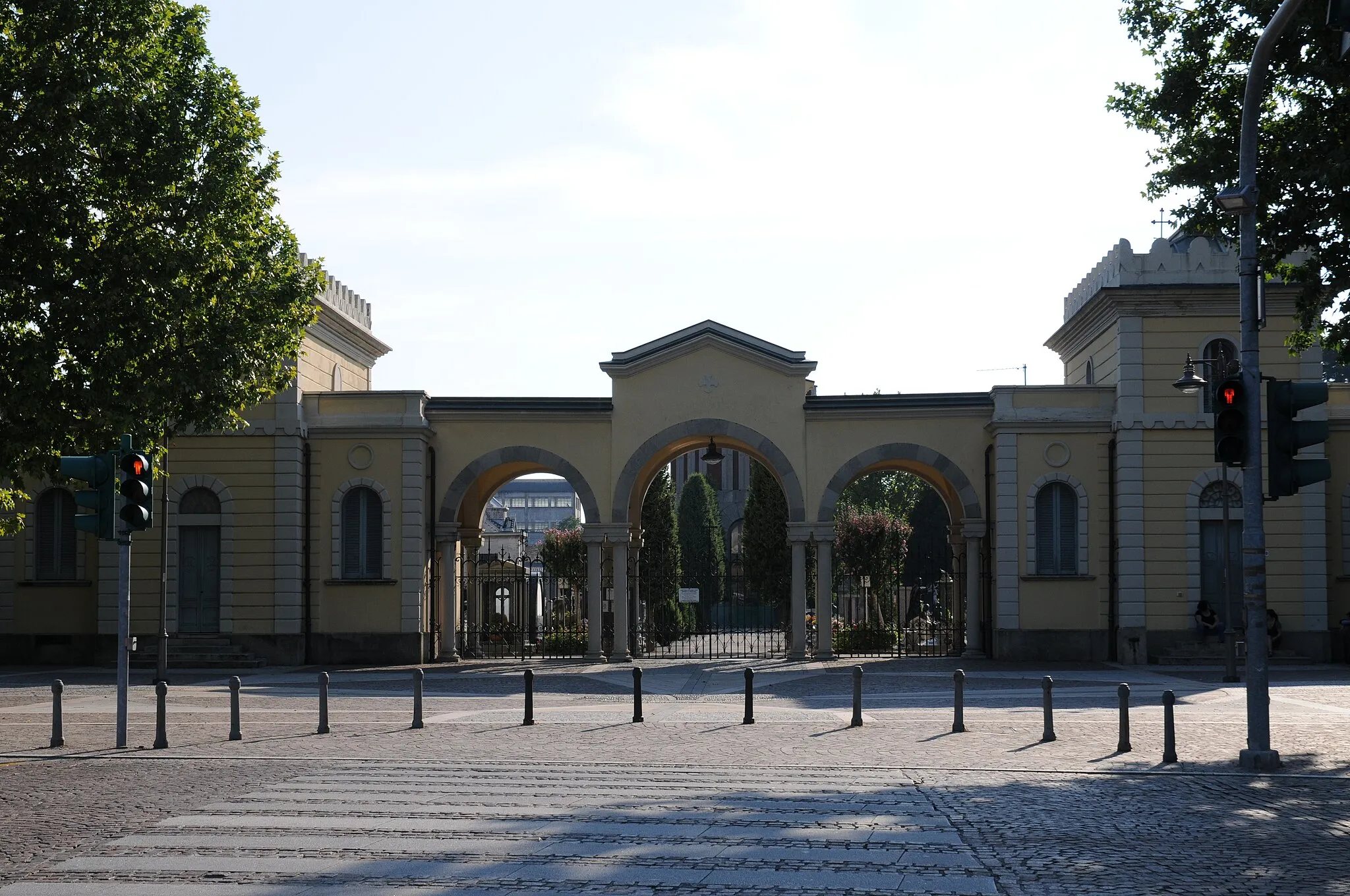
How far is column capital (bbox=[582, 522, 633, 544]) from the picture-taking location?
103 feet

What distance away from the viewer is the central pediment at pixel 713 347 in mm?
31266

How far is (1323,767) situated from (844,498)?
57.2 metres

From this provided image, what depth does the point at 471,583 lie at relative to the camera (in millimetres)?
33219

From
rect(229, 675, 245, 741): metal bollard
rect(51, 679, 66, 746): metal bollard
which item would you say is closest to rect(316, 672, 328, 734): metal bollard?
rect(229, 675, 245, 741): metal bollard

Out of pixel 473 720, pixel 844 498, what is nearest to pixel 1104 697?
pixel 473 720

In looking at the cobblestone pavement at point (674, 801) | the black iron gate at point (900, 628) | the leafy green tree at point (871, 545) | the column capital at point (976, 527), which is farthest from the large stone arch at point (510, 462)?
the leafy green tree at point (871, 545)

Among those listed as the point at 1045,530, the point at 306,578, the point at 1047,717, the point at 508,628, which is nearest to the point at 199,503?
the point at 306,578

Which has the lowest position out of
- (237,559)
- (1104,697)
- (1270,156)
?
(1104,697)

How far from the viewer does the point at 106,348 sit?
56.0 feet

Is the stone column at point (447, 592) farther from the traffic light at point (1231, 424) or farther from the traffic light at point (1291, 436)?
the traffic light at point (1291, 436)

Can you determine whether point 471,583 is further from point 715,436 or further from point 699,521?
point 699,521

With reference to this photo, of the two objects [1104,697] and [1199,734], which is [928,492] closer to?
[1104,697]

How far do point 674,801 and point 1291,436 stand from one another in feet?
22.3

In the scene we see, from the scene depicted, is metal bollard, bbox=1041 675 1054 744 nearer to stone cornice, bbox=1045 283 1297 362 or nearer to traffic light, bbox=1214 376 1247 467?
traffic light, bbox=1214 376 1247 467
